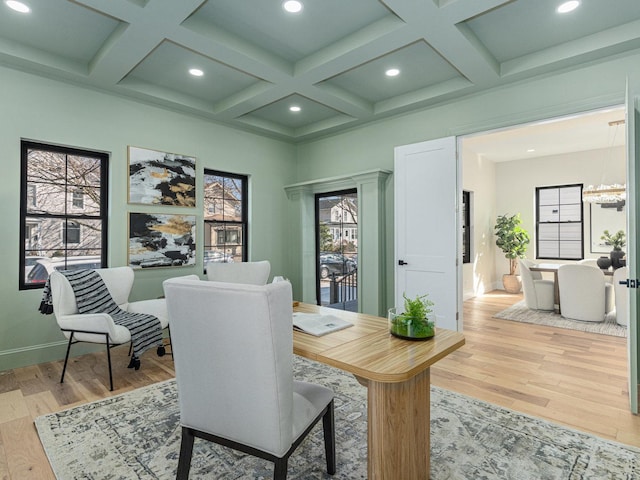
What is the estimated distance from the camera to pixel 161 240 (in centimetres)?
414

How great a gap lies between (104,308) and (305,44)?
3003 millimetres

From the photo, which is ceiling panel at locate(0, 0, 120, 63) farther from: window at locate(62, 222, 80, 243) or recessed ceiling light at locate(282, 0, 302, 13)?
window at locate(62, 222, 80, 243)

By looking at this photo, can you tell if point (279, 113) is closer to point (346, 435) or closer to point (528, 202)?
point (346, 435)

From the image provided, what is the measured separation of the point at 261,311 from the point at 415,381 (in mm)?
822

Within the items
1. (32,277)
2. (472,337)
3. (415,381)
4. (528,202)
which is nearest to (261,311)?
(415,381)

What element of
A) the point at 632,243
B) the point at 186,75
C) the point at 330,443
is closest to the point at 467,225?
the point at 632,243

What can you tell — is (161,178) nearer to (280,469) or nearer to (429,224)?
(429,224)

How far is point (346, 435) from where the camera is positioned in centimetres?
212

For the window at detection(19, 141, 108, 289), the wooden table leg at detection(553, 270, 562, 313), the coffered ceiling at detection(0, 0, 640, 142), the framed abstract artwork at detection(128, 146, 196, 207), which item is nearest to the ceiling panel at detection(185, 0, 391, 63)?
the coffered ceiling at detection(0, 0, 640, 142)

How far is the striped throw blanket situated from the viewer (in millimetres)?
3062

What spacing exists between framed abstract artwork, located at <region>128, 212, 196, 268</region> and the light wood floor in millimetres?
1014

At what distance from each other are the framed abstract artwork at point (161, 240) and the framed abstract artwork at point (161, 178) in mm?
186

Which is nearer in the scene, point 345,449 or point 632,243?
point 345,449

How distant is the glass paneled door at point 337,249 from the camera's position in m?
5.18
